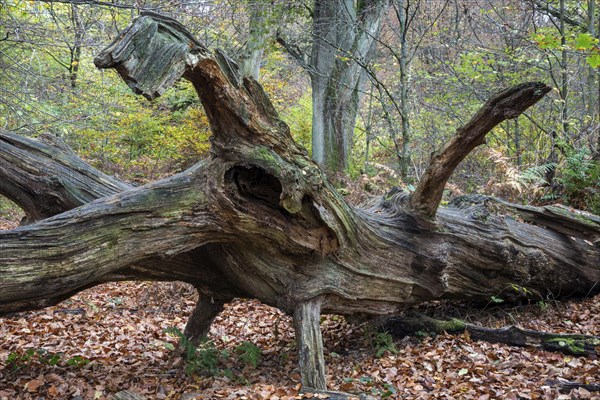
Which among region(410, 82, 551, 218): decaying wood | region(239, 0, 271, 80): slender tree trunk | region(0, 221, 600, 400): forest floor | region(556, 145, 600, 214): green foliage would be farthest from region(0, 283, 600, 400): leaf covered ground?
region(239, 0, 271, 80): slender tree trunk

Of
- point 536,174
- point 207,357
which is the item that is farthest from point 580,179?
point 207,357

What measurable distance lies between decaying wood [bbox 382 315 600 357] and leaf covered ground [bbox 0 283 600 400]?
122mm

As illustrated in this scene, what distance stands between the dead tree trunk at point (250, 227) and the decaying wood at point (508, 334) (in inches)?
14.3

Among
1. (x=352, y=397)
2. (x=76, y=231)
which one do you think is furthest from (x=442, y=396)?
(x=76, y=231)

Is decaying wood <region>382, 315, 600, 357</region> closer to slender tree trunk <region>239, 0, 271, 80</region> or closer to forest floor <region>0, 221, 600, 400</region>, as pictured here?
forest floor <region>0, 221, 600, 400</region>

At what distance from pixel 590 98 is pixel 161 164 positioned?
1067cm

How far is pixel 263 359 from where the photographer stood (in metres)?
6.04

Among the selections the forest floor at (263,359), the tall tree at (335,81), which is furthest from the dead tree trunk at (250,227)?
→ the tall tree at (335,81)

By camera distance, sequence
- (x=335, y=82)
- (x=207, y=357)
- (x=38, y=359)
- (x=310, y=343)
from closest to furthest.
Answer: (x=310, y=343)
(x=207, y=357)
(x=38, y=359)
(x=335, y=82)

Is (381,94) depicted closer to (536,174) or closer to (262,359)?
(536,174)

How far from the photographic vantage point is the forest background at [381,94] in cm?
948

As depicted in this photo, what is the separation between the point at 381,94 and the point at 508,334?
601cm

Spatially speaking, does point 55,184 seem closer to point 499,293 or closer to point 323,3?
point 499,293

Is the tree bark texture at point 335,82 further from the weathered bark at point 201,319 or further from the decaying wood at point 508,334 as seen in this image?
the weathered bark at point 201,319
